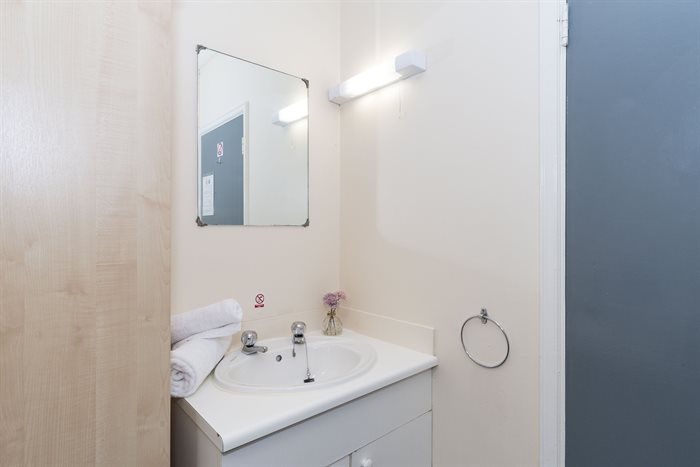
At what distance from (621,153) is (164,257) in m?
1.29

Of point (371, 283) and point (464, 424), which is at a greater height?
point (371, 283)

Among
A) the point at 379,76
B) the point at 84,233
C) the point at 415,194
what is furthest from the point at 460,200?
the point at 84,233

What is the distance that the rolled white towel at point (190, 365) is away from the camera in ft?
3.59

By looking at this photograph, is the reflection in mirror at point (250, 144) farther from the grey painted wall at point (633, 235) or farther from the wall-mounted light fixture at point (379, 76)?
the grey painted wall at point (633, 235)

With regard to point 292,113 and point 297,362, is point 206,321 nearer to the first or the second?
point 297,362

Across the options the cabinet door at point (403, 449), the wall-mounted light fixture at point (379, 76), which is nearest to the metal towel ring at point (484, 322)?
the cabinet door at point (403, 449)

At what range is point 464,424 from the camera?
1.34 metres

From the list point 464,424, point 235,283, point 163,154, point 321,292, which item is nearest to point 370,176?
point 321,292

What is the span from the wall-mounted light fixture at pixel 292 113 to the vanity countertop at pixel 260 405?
1109mm

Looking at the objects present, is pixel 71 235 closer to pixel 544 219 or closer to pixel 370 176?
pixel 370 176

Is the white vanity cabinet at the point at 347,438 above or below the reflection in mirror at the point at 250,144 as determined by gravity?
below

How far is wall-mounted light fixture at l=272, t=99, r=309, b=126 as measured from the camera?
Result: 1666 millimetres

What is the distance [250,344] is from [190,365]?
0.33m

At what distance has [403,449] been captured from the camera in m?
1.33
